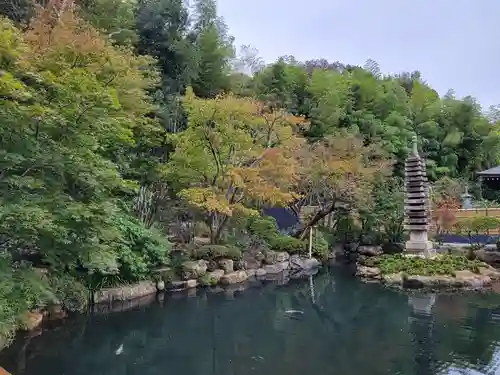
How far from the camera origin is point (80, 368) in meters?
6.75

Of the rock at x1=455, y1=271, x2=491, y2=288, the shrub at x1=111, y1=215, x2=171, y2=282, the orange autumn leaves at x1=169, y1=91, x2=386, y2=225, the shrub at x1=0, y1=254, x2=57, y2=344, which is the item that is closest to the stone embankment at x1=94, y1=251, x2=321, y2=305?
the shrub at x1=111, y1=215, x2=171, y2=282

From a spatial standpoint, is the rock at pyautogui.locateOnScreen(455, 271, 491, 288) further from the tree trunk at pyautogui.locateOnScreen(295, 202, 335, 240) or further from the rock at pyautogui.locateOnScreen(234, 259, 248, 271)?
the rock at pyautogui.locateOnScreen(234, 259, 248, 271)

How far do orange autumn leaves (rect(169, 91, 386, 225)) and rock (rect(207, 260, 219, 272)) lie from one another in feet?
4.48

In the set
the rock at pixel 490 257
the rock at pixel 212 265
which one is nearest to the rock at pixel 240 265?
the rock at pixel 212 265

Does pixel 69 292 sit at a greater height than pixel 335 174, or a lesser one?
lesser

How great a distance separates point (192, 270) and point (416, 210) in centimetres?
700

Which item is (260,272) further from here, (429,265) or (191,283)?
(429,265)

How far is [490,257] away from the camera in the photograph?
50.5 ft

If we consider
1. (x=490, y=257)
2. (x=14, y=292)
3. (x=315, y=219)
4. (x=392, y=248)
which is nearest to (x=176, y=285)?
(x=14, y=292)

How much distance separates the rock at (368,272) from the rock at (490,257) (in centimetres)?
368

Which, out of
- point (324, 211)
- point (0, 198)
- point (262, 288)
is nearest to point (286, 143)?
point (324, 211)

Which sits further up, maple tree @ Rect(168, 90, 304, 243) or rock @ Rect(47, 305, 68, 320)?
maple tree @ Rect(168, 90, 304, 243)

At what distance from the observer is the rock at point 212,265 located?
1327 centimetres

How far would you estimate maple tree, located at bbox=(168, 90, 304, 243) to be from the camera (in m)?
13.0
